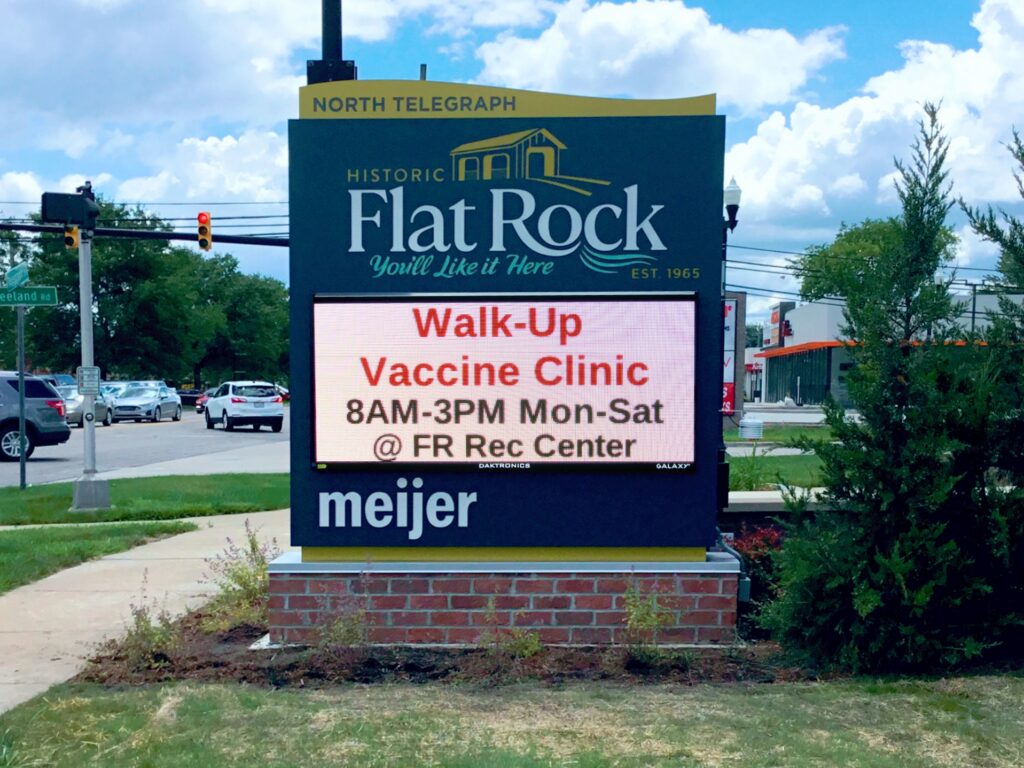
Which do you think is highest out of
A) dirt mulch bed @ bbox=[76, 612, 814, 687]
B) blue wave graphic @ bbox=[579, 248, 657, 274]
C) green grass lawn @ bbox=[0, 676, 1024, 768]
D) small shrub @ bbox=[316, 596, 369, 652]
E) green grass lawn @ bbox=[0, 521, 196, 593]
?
blue wave graphic @ bbox=[579, 248, 657, 274]

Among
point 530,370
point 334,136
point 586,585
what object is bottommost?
point 586,585

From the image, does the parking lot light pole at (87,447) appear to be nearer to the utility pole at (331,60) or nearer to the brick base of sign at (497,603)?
the utility pole at (331,60)

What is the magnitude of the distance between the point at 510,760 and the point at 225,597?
11.6 ft

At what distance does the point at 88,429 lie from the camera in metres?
13.4

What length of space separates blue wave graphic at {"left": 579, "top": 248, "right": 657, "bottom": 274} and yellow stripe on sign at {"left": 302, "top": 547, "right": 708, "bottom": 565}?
1.73 m

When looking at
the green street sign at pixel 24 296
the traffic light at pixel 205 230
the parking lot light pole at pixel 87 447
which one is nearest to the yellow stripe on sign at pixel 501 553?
the parking lot light pole at pixel 87 447

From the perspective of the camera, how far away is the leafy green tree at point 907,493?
549 cm

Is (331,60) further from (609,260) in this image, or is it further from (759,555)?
(759,555)

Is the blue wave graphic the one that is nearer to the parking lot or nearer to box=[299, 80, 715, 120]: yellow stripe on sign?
box=[299, 80, 715, 120]: yellow stripe on sign

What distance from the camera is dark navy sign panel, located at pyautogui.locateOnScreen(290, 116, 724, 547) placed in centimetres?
631

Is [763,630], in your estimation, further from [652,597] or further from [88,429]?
[88,429]

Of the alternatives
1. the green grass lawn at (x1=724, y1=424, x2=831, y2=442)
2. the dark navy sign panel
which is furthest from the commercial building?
the dark navy sign panel

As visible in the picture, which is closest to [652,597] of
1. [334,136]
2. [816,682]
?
[816,682]

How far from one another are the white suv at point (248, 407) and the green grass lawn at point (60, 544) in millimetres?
22894
